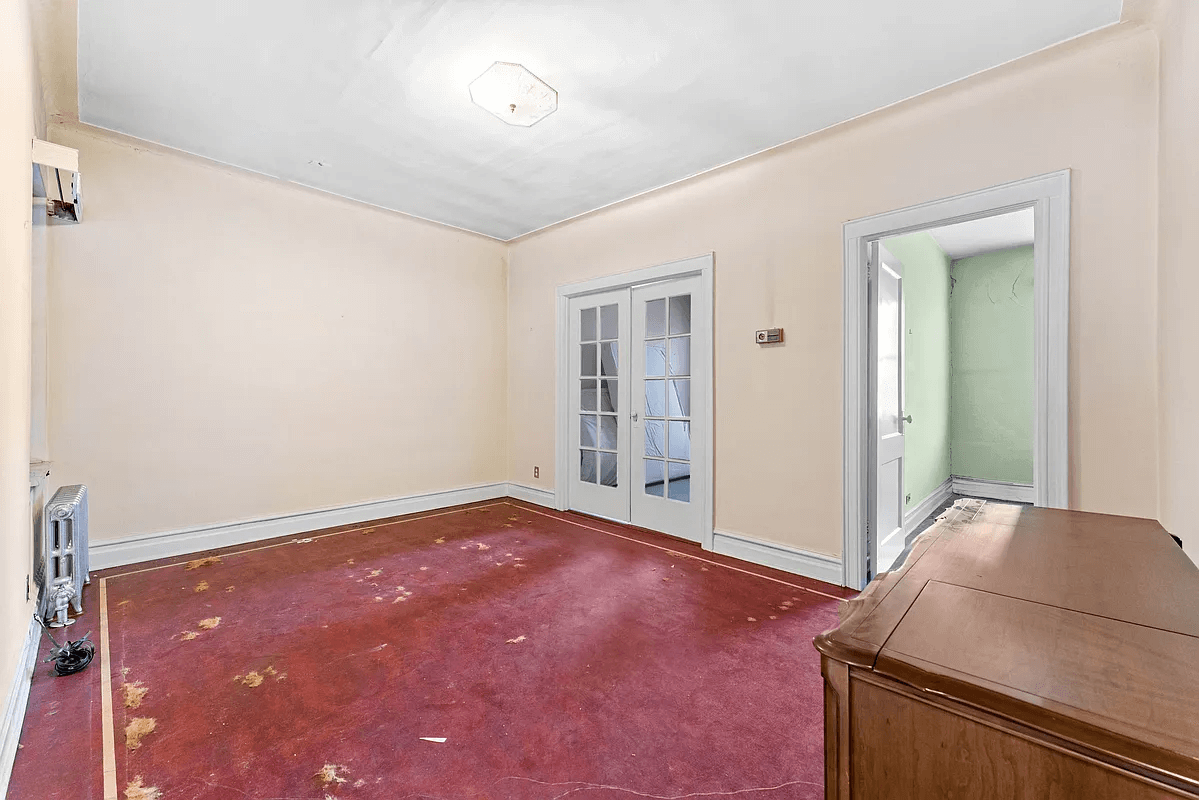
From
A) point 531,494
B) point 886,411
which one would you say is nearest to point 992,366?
point 886,411

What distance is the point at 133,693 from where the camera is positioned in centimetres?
195

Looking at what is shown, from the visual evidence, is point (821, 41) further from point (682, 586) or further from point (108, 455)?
point (108, 455)

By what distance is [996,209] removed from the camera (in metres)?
2.55

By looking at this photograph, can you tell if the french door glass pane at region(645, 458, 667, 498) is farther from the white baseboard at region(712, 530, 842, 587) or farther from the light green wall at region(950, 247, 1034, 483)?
the light green wall at region(950, 247, 1034, 483)

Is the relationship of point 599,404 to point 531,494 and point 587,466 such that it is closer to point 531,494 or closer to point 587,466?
point 587,466

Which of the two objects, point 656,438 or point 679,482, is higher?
point 656,438

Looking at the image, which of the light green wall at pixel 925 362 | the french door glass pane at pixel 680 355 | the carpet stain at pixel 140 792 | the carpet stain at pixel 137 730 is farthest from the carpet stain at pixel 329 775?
the light green wall at pixel 925 362

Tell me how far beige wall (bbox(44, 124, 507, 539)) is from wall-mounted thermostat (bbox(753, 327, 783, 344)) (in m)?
2.97

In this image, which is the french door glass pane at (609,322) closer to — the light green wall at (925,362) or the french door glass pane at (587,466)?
the french door glass pane at (587,466)

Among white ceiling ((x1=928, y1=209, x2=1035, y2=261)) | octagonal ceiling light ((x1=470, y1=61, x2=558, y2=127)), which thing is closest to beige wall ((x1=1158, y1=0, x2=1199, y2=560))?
octagonal ceiling light ((x1=470, y1=61, x2=558, y2=127))

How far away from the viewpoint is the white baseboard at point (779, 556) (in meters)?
3.10

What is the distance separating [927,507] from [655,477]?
284cm

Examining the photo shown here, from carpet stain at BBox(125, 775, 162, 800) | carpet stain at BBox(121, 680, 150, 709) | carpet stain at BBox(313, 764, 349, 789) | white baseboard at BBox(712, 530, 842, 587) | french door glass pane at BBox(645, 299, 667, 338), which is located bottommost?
carpet stain at BBox(313, 764, 349, 789)

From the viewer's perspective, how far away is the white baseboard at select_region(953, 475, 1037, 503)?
541 centimetres
